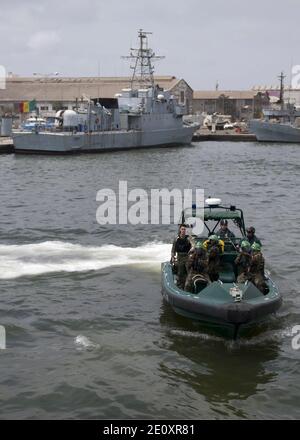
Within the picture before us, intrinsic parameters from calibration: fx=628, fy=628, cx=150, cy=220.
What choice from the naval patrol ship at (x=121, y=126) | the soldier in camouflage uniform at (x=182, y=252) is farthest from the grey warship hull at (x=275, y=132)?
the soldier in camouflage uniform at (x=182, y=252)

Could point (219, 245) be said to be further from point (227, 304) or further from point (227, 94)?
point (227, 94)

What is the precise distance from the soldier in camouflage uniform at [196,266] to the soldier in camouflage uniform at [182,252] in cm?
73

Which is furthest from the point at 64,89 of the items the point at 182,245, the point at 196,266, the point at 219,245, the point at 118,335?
the point at 118,335

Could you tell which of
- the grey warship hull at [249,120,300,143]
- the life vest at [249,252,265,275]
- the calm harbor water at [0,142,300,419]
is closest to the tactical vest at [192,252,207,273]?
the life vest at [249,252,265,275]

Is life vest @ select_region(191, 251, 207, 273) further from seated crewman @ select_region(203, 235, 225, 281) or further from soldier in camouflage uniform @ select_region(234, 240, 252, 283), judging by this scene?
soldier in camouflage uniform @ select_region(234, 240, 252, 283)

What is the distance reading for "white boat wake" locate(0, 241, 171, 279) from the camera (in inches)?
749

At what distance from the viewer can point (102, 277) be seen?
60.4 feet

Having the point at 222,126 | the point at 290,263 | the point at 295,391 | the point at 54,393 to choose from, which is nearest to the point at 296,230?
the point at 290,263

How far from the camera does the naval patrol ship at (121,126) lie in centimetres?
6081

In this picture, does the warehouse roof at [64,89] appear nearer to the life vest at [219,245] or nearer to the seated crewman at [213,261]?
the life vest at [219,245]

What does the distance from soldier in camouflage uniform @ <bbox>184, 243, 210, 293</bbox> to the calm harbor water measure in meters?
0.97

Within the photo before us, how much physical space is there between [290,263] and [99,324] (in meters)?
7.90

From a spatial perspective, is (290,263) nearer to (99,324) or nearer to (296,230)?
(296,230)

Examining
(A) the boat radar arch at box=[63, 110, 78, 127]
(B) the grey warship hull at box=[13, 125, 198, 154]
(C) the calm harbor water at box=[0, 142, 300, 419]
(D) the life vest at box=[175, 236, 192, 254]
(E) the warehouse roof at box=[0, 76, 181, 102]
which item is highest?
(E) the warehouse roof at box=[0, 76, 181, 102]
